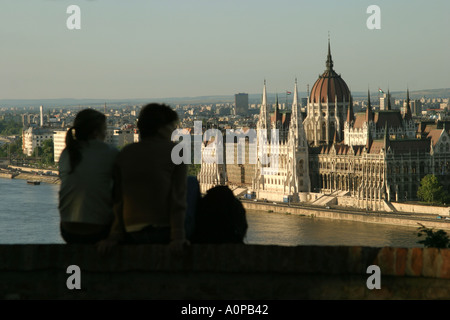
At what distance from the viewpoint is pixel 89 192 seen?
6434 millimetres

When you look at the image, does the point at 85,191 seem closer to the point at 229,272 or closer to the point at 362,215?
the point at 229,272

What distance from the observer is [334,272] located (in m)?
6.30

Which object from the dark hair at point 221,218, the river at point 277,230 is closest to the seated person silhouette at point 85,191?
the dark hair at point 221,218

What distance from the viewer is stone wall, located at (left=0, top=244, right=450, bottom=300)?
246 inches

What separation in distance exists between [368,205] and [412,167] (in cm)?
317

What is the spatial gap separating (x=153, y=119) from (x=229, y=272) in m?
0.95

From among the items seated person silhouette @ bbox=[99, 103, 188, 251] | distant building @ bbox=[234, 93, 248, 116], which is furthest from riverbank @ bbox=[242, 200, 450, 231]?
distant building @ bbox=[234, 93, 248, 116]

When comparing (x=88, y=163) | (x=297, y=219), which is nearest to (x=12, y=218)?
(x=297, y=219)

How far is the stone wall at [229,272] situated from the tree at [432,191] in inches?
1665

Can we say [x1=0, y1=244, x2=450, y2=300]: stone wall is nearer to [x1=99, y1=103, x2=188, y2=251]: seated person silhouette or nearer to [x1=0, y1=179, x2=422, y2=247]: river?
[x1=99, y1=103, x2=188, y2=251]: seated person silhouette

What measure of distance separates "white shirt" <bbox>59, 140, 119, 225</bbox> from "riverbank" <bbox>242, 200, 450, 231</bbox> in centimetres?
3484

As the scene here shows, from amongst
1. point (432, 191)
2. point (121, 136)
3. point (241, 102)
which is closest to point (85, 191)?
point (432, 191)

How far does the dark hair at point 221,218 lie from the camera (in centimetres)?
643
